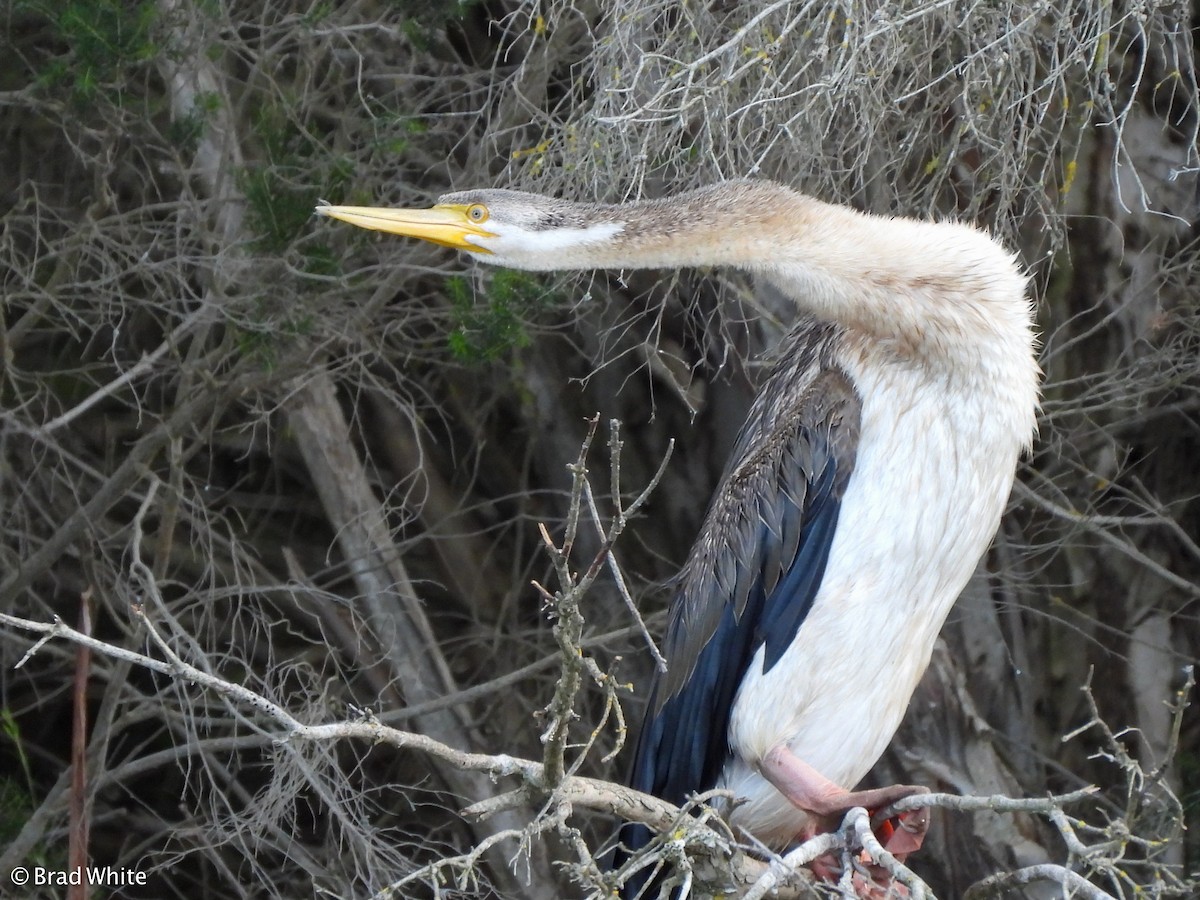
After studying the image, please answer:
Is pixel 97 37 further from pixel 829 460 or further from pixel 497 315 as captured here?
pixel 829 460

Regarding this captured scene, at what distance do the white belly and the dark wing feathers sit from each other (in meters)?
0.05

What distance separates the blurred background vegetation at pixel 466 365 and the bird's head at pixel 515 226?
0.25 meters

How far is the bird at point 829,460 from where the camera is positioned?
3016 millimetres

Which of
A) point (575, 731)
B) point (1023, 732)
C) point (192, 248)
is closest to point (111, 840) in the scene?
point (575, 731)

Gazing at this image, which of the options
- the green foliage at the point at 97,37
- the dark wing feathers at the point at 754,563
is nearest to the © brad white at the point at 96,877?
the dark wing feathers at the point at 754,563

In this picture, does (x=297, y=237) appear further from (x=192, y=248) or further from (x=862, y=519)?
(x=862, y=519)

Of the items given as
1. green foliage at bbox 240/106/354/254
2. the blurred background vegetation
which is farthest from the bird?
green foliage at bbox 240/106/354/254

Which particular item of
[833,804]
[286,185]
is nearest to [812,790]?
[833,804]

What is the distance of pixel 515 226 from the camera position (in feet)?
10.1

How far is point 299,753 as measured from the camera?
382 cm

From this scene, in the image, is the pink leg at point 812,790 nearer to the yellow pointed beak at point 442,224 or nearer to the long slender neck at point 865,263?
the long slender neck at point 865,263

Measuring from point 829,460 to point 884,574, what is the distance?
267 mm

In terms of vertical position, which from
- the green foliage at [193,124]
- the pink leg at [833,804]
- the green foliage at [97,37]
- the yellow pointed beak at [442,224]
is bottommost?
the pink leg at [833,804]

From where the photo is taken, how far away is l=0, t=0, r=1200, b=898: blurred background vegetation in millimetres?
3596
